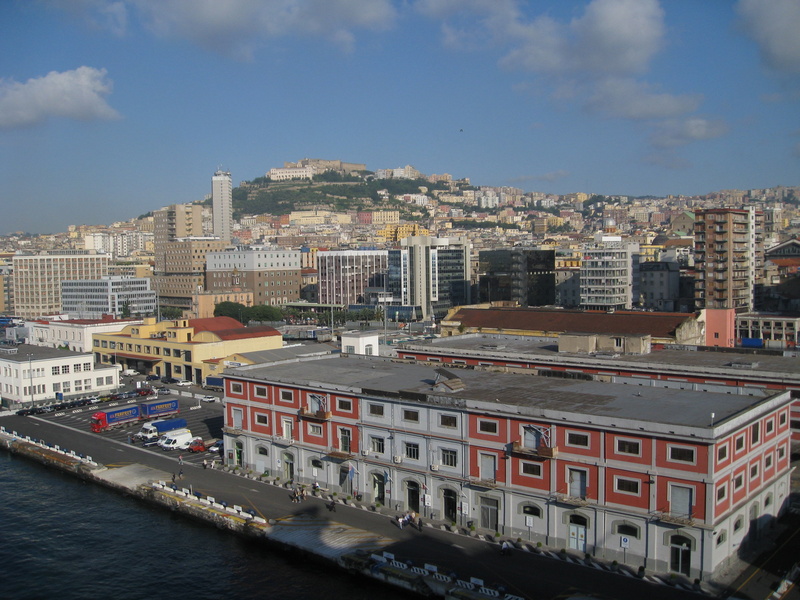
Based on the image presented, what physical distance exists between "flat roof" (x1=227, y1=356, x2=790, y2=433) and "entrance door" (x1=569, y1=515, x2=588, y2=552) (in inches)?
86.0

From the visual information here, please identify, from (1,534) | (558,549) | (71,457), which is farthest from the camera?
(71,457)

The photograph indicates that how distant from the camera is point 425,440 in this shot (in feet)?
64.0

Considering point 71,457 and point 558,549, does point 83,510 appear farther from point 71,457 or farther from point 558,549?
point 558,549

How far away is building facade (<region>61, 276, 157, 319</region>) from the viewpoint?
78.4m

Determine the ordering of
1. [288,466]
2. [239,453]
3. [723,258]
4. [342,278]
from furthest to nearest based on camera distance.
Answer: [342,278] → [723,258] → [239,453] → [288,466]

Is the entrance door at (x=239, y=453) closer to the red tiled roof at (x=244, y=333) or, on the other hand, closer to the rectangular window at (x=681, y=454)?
the rectangular window at (x=681, y=454)

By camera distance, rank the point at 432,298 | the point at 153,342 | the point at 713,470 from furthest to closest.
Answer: the point at 432,298 → the point at 153,342 → the point at 713,470

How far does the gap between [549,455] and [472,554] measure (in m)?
2.79

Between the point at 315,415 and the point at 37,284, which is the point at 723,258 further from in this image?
the point at 37,284

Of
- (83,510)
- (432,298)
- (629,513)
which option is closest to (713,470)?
(629,513)

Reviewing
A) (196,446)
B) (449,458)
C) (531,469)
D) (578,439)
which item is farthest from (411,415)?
(196,446)

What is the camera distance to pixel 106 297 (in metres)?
78.6

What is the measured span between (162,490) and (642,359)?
16.4 meters

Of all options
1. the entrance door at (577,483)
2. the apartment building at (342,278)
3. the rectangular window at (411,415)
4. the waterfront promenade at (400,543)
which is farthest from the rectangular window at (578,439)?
the apartment building at (342,278)
